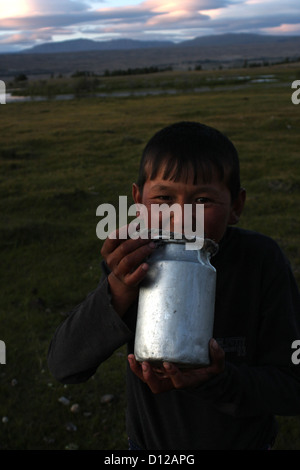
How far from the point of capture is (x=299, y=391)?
1568 millimetres

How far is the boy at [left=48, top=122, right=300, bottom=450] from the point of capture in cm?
145

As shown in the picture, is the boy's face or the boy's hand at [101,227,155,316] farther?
the boy's face

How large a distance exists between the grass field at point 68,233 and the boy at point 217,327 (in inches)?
73.2

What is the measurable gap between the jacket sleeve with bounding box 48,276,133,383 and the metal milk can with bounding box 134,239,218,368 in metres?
0.18

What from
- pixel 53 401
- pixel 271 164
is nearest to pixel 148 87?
pixel 271 164

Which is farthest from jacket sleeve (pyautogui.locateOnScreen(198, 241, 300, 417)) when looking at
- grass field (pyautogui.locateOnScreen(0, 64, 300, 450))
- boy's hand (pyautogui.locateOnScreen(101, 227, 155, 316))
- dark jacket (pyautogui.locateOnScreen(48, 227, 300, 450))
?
grass field (pyautogui.locateOnScreen(0, 64, 300, 450))

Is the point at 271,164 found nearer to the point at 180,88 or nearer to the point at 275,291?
the point at 275,291

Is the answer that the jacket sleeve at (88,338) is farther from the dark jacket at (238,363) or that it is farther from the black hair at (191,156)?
the black hair at (191,156)

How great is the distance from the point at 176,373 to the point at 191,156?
2.47ft

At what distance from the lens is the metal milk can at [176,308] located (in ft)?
3.81

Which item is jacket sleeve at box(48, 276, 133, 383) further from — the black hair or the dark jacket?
the black hair

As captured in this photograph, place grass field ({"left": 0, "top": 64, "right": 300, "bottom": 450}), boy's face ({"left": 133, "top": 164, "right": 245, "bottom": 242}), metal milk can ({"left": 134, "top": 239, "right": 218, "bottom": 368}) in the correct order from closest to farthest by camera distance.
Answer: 1. metal milk can ({"left": 134, "top": 239, "right": 218, "bottom": 368})
2. boy's face ({"left": 133, "top": 164, "right": 245, "bottom": 242})
3. grass field ({"left": 0, "top": 64, "right": 300, "bottom": 450})

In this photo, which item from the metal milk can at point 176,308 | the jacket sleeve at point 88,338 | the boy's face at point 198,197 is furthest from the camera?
the boy's face at point 198,197

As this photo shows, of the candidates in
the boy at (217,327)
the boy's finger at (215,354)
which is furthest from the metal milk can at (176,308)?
the boy at (217,327)
